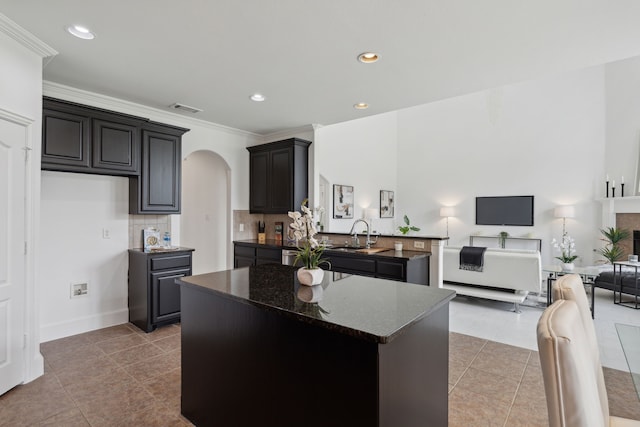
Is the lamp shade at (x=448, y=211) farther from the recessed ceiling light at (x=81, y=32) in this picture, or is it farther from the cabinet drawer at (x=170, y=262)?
the recessed ceiling light at (x=81, y=32)

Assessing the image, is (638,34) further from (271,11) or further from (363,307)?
(363,307)

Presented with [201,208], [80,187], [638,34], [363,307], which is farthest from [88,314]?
[638,34]

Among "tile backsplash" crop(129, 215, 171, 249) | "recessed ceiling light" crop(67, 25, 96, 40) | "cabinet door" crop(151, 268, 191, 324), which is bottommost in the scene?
"cabinet door" crop(151, 268, 191, 324)

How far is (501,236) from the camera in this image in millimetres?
8219

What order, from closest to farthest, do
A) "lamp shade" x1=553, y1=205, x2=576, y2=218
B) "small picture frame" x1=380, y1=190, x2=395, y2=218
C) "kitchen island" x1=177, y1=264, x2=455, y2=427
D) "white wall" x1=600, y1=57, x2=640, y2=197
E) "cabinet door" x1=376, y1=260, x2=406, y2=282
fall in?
"kitchen island" x1=177, y1=264, x2=455, y2=427
"cabinet door" x1=376, y1=260, x2=406, y2=282
"white wall" x1=600, y1=57, x2=640, y2=197
"lamp shade" x1=553, y1=205, x2=576, y2=218
"small picture frame" x1=380, y1=190, x2=395, y2=218

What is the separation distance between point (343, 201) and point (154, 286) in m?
4.89

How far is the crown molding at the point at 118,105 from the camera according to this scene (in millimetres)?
3461

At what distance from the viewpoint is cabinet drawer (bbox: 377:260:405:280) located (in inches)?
144

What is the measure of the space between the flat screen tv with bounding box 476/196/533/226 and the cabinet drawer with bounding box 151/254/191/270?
7.30 m

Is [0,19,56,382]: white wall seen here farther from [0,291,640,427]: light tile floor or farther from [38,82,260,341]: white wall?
[38,82,260,341]: white wall

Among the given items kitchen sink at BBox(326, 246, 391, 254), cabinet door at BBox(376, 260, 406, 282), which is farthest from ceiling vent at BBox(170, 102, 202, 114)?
cabinet door at BBox(376, 260, 406, 282)

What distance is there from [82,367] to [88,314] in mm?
1077

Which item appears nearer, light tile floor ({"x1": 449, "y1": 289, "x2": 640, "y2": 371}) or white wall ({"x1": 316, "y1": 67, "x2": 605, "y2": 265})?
light tile floor ({"x1": 449, "y1": 289, "x2": 640, "y2": 371})

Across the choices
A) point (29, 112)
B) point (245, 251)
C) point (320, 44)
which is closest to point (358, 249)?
point (245, 251)
